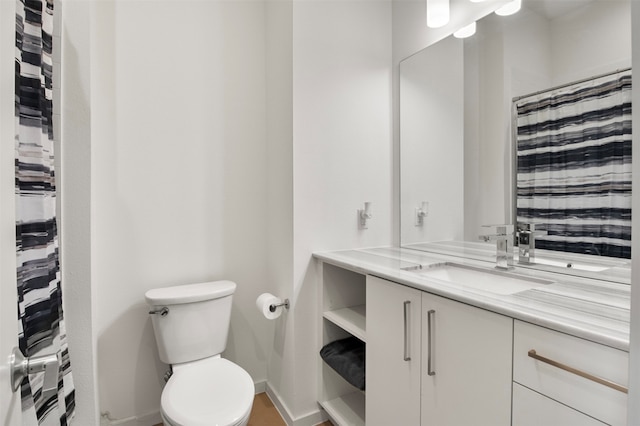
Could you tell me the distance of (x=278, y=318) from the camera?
6.36 feet

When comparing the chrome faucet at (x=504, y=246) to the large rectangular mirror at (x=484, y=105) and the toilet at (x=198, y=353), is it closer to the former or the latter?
the large rectangular mirror at (x=484, y=105)

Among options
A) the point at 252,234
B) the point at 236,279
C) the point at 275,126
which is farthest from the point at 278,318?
the point at 275,126

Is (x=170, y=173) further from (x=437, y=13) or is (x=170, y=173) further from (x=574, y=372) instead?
(x=574, y=372)

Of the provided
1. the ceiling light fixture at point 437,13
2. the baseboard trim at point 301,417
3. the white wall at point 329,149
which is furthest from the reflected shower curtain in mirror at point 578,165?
the baseboard trim at point 301,417

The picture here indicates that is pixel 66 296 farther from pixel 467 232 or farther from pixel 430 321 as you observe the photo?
pixel 467 232

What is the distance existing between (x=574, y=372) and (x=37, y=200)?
144 cm

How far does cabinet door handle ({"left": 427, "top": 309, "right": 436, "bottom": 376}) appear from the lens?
1133mm

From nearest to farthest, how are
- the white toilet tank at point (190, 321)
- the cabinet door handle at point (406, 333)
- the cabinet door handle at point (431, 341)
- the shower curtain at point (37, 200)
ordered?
the shower curtain at point (37, 200), the cabinet door handle at point (431, 341), the cabinet door handle at point (406, 333), the white toilet tank at point (190, 321)

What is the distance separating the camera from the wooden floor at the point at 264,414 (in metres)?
1.83

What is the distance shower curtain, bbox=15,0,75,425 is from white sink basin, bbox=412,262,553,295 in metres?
1.22

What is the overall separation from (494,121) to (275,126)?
1.12 meters

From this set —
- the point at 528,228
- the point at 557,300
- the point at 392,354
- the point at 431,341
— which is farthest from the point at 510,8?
the point at 392,354

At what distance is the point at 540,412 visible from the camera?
2.74ft

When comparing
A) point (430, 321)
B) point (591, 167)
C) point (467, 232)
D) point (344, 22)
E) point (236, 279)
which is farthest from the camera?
point (236, 279)
